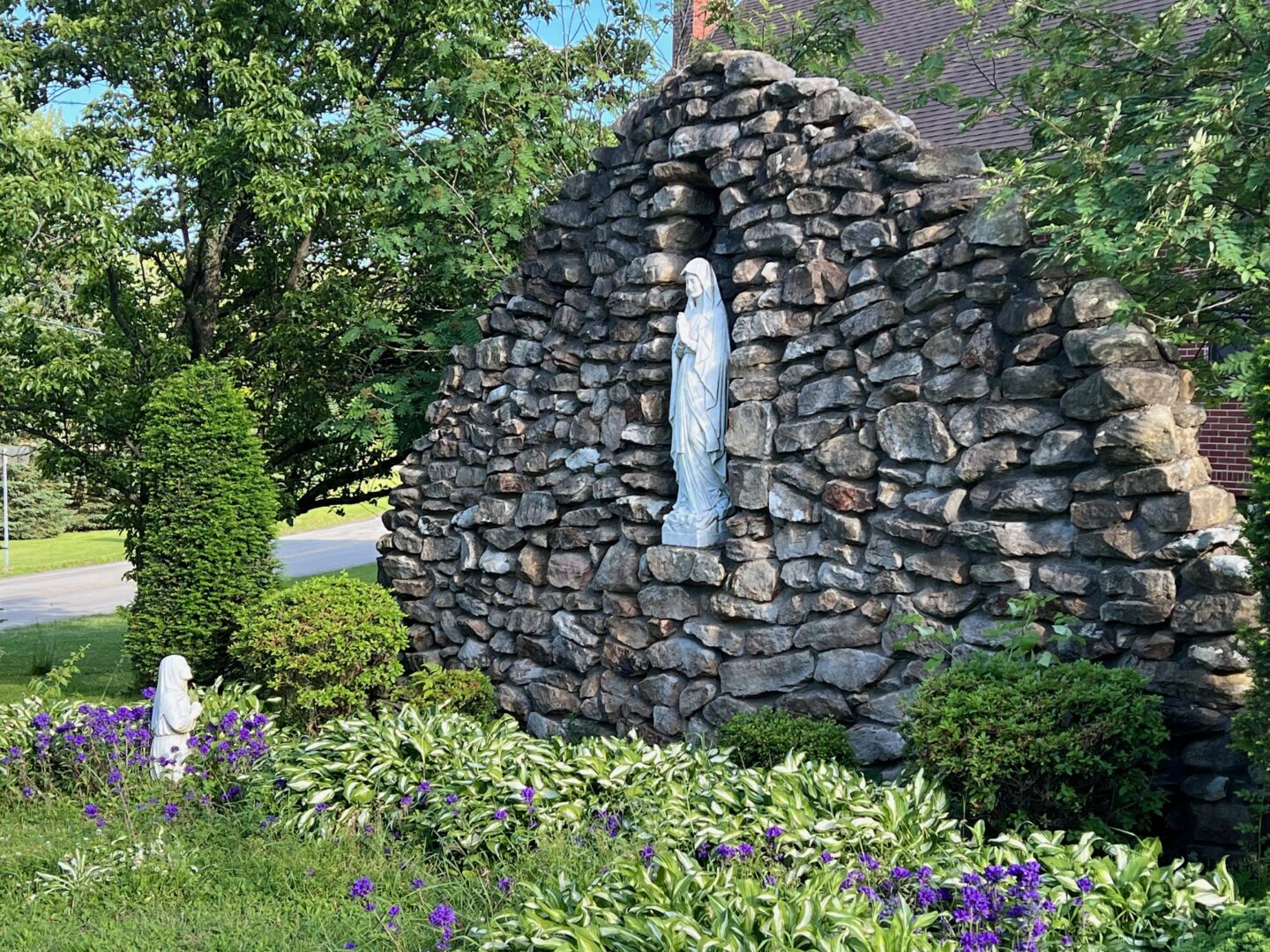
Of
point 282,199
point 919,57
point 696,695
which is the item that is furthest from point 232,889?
point 919,57

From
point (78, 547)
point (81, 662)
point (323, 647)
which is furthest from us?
point (78, 547)

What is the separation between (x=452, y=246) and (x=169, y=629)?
13.6 ft

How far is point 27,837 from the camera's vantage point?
6.05 m

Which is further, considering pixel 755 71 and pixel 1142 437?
pixel 755 71

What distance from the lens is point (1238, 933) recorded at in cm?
349

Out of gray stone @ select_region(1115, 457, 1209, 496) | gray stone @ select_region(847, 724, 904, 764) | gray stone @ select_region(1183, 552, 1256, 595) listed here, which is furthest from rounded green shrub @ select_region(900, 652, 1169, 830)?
gray stone @ select_region(847, 724, 904, 764)

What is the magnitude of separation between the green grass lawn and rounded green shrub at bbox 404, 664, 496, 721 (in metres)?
13.8

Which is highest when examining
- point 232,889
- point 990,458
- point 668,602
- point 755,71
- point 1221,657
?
point 755,71

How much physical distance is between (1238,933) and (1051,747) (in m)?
1.37

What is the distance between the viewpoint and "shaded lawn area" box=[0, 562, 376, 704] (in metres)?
10.7

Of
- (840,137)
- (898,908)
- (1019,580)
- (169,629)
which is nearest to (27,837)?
(169,629)

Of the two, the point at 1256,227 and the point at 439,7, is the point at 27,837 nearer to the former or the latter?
the point at 1256,227

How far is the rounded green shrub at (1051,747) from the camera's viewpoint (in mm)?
4883

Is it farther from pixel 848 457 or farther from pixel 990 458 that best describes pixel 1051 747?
pixel 848 457
